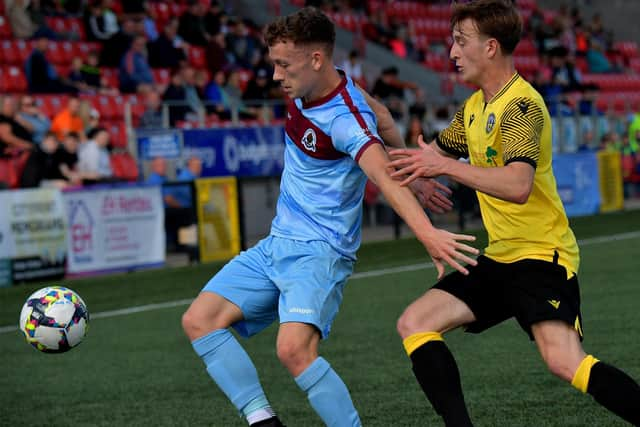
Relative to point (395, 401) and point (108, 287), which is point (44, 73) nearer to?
point (108, 287)

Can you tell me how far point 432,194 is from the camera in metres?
5.29

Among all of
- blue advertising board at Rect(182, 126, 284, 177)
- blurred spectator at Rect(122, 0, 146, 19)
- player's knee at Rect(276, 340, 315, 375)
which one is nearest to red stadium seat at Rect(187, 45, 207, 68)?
blurred spectator at Rect(122, 0, 146, 19)

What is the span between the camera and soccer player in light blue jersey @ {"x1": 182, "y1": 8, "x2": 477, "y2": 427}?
191 inches

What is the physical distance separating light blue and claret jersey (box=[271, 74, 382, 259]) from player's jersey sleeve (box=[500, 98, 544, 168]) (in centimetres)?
57

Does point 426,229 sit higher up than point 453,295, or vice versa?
point 426,229

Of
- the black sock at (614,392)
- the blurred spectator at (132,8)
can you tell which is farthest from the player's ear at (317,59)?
the blurred spectator at (132,8)

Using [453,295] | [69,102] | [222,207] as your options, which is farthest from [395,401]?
[69,102]

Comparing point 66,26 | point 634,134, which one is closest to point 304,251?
point 66,26

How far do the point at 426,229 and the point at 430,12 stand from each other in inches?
1052

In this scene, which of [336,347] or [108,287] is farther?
[108,287]

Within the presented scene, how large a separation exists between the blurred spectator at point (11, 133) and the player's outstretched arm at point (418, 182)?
403 inches

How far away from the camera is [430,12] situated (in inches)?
1203

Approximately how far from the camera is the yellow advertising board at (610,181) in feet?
68.2

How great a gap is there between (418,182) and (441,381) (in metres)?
1.03
